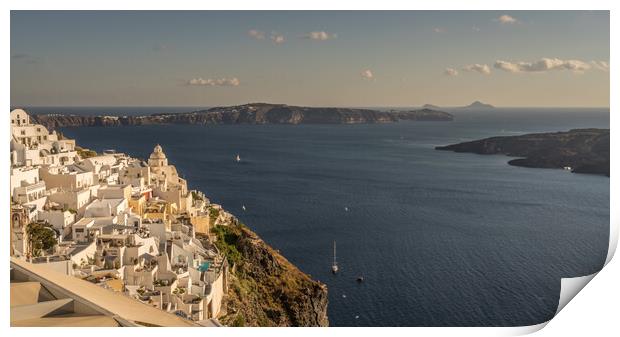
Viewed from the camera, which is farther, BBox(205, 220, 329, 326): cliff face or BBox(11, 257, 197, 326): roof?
BBox(205, 220, 329, 326): cliff face

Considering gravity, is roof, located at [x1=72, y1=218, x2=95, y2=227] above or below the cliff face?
above

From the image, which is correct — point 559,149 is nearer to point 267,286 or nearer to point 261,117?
point 261,117

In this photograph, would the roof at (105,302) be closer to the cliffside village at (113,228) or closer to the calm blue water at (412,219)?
the cliffside village at (113,228)

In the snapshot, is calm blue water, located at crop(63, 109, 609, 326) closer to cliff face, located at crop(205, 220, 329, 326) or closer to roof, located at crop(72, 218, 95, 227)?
cliff face, located at crop(205, 220, 329, 326)

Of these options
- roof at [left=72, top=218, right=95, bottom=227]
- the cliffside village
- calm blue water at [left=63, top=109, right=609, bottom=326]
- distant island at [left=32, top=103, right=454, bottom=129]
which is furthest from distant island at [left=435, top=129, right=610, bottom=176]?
roof at [left=72, top=218, right=95, bottom=227]

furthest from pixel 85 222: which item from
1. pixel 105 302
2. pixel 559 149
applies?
pixel 559 149
